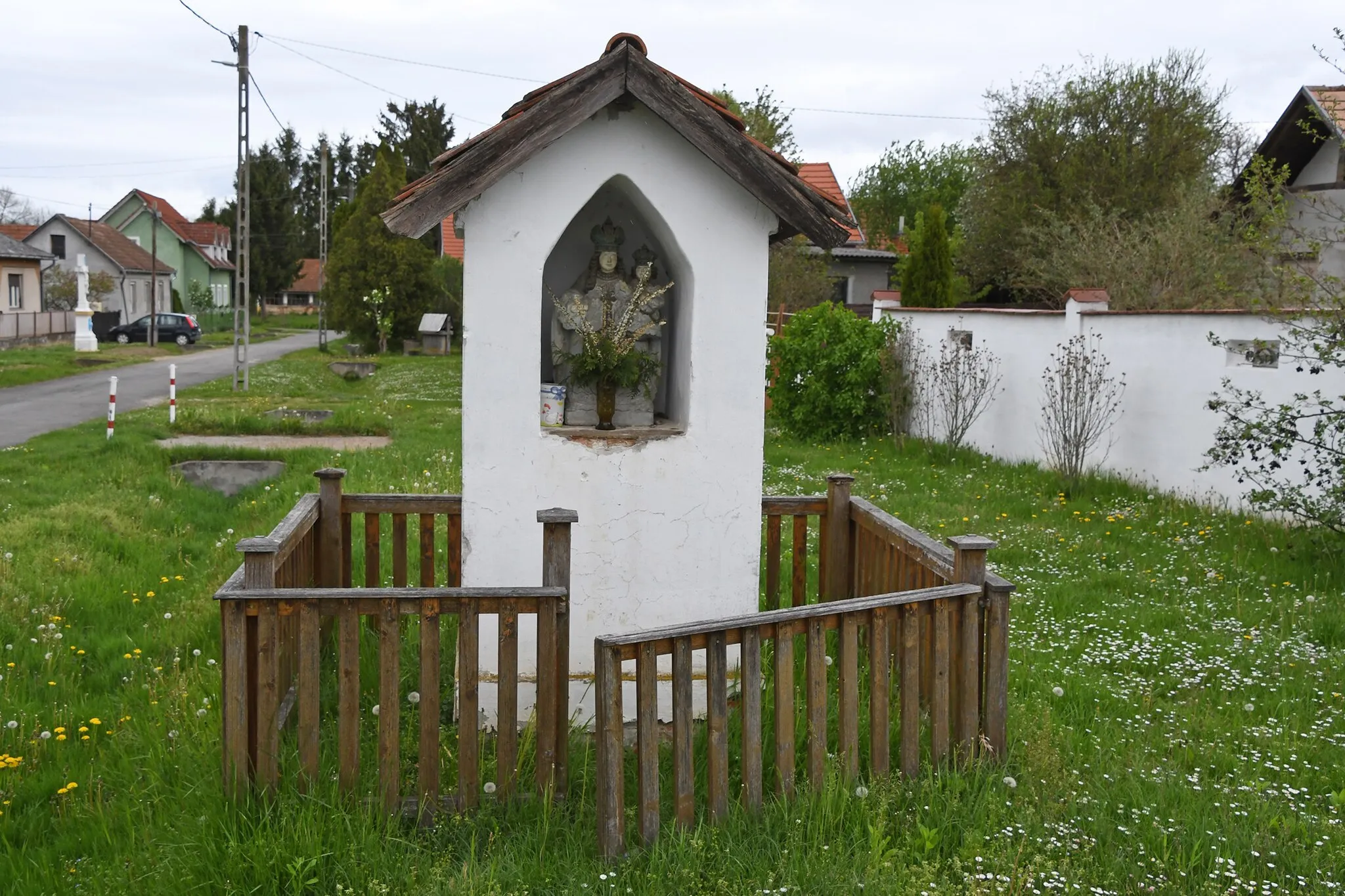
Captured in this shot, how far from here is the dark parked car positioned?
44.3 metres

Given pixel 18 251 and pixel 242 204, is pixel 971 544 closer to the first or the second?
pixel 242 204

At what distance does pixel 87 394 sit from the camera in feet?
75.3

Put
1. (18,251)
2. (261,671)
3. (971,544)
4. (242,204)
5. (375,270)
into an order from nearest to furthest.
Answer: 1. (261,671)
2. (971,544)
3. (242,204)
4. (375,270)
5. (18,251)

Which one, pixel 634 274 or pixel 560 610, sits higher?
pixel 634 274

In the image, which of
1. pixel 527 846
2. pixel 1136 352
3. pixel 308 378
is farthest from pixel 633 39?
pixel 308 378

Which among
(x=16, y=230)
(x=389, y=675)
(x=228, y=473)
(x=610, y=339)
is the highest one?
(x=16, y=230)

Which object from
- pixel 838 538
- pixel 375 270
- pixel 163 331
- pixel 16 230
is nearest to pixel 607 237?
pixel 838 538

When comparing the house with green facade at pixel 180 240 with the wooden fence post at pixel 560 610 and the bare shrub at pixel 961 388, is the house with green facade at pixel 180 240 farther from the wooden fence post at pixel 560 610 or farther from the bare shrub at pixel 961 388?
the wooden fence post at pixel 560 610

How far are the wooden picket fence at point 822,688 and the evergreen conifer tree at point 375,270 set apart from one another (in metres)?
34.5

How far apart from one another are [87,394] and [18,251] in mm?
21185

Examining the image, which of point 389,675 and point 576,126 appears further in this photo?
point 576,126

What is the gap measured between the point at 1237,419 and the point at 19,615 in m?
8.61

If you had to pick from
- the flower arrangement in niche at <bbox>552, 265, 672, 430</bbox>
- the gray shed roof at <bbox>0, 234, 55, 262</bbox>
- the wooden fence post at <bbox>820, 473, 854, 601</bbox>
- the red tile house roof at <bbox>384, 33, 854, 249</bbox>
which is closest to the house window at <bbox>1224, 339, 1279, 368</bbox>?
the wooden fence post at <bbox>820, 473, 854, 601</bbox>

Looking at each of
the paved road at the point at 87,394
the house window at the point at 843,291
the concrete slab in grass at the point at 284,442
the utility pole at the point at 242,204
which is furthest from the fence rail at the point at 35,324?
the house window at the point at 843,291
